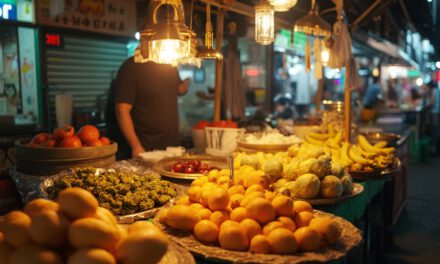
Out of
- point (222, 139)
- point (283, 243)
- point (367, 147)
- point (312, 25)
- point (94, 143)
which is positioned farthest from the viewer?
point (312, 25)

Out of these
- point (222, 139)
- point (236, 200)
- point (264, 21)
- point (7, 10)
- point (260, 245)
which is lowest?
point (260, 245)

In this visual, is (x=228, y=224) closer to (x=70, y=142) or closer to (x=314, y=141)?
(x=70, y=142)

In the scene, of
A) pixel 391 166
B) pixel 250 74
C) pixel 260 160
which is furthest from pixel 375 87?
pixel 260 160

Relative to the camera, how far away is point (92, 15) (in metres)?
6.02

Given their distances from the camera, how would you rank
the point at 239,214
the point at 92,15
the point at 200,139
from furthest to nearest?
the point at 92,15 → the point at 200,139 → the point at 239,214

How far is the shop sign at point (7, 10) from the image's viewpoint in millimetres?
5258

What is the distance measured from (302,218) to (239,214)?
0.96 ft

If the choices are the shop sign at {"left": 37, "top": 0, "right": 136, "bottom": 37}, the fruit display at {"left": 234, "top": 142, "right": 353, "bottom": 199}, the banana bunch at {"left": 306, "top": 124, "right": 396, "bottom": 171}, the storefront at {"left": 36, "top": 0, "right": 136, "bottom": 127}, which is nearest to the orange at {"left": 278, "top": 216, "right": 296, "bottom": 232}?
the fruit display at {"left": 234, "top": 142, "right": 353, "bottom": 199}

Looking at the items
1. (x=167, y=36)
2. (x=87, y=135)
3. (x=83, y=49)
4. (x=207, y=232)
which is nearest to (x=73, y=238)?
(x=207, y=232)

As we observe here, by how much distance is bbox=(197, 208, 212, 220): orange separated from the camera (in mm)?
1984

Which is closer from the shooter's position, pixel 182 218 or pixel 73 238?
pixel 73 238

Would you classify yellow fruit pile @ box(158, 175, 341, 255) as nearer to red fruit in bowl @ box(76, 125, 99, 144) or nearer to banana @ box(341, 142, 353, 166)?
red fruit in bowl @ box(76, 125, 99, 144)

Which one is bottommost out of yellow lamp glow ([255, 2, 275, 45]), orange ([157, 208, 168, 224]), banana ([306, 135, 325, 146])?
orange ([157, 208, 168, 224])

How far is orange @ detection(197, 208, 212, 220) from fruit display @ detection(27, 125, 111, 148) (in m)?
1.40
